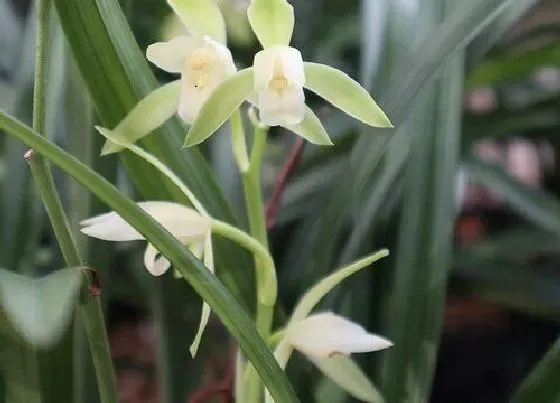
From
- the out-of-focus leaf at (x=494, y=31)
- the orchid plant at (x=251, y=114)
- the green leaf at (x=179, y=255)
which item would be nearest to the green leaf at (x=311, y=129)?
the orchid plant at (x=251, y=114)

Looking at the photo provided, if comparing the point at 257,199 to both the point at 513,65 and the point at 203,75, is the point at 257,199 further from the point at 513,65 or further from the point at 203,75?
the point at 513,65

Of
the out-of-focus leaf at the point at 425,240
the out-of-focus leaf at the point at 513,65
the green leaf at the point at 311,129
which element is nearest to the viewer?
the green leaf at the point at 311,129

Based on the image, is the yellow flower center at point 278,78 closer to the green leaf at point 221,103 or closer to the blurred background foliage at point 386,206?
the green leaf at point 221,103

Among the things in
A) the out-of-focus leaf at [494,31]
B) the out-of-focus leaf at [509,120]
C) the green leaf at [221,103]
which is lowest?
the green leaf at [221,103]

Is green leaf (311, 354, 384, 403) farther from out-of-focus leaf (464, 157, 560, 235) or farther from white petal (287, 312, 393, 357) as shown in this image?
out-of-focus leaf (464, 157, 560, 235)

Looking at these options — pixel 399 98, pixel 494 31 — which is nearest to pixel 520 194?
pixel 494 31

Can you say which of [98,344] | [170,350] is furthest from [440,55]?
[170,350]
